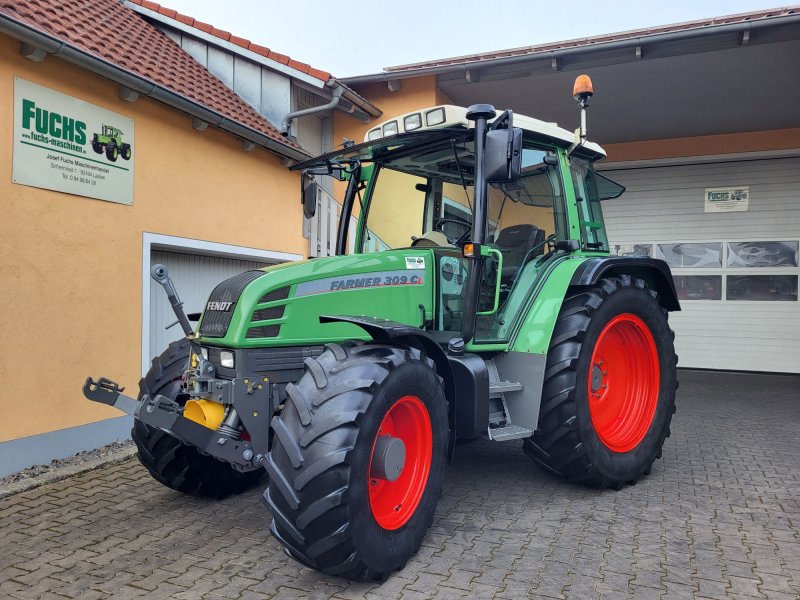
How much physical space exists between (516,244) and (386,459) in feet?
6.10

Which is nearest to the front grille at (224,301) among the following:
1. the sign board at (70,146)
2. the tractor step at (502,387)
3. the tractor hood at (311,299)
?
the tractor hood at (311,299)

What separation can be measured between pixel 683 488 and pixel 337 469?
8.58 ft

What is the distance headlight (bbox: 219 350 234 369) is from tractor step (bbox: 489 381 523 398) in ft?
4.77

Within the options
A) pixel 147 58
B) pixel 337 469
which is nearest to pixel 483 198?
pixel 337 469


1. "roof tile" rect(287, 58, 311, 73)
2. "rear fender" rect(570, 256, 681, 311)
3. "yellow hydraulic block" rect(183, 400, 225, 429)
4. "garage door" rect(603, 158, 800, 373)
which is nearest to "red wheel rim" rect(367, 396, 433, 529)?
"yellow hydraulic block" rect(183, 400, 225, 429)

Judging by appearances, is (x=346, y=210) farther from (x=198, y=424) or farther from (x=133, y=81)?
(x=133, y=81)

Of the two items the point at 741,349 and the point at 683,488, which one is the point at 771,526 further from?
the point at 741,349

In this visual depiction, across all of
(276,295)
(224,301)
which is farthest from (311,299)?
(224,301)

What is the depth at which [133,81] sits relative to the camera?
16.5 feet

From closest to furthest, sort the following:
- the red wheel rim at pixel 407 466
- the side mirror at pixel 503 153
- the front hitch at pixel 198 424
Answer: the front hitch at pixel 198 424 → the red wheel rim at pixel 407 466 → the side mirror at pixel 503 153

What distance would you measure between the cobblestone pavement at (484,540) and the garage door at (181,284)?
1584 millimetres

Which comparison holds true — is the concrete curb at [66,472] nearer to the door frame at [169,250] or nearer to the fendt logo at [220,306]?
the door frame at [169,250]

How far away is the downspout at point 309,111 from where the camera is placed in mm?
7691

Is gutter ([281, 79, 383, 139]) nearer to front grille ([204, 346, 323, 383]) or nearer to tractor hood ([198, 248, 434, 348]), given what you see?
tractor hood ([198, 248, 434, 348])
